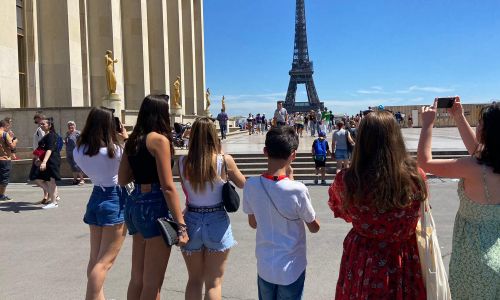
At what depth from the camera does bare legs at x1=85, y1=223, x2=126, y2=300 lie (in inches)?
152

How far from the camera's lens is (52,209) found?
9.76 meters

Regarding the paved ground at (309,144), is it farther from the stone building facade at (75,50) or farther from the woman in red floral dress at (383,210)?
the woman in red floral dress at (383,210)

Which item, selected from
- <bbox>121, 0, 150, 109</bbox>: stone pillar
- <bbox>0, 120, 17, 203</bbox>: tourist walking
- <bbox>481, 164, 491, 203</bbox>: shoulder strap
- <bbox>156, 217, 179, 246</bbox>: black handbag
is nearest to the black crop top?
<bbox>156, 217, 179, 246</bbox>: black handbag

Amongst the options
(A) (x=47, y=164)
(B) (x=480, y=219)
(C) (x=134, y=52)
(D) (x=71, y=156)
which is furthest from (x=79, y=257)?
(C) (x=134, y=52)

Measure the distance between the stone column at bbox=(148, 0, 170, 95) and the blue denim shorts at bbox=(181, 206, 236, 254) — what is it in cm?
2980

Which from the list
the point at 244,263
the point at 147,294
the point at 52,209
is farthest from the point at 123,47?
the point at 147,294

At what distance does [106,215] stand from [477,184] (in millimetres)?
2818

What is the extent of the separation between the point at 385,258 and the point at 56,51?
67.9ft

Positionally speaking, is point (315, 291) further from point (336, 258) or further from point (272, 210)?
point (272, 210)

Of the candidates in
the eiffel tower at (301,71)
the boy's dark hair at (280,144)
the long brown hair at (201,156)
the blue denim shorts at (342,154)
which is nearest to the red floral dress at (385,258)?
the boy's dark hair at (280,144)

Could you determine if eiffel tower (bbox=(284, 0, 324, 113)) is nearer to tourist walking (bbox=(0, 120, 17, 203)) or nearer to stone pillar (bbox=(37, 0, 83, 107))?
stone pillar (bbox=(37, 0, 83, 107))

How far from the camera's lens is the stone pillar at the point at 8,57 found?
55.6 ft

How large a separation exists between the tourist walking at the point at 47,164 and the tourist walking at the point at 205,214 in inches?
282

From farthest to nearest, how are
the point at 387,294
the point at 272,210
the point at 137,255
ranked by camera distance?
the point at 137,255 → the point at 272,210 → the point at 387,294
